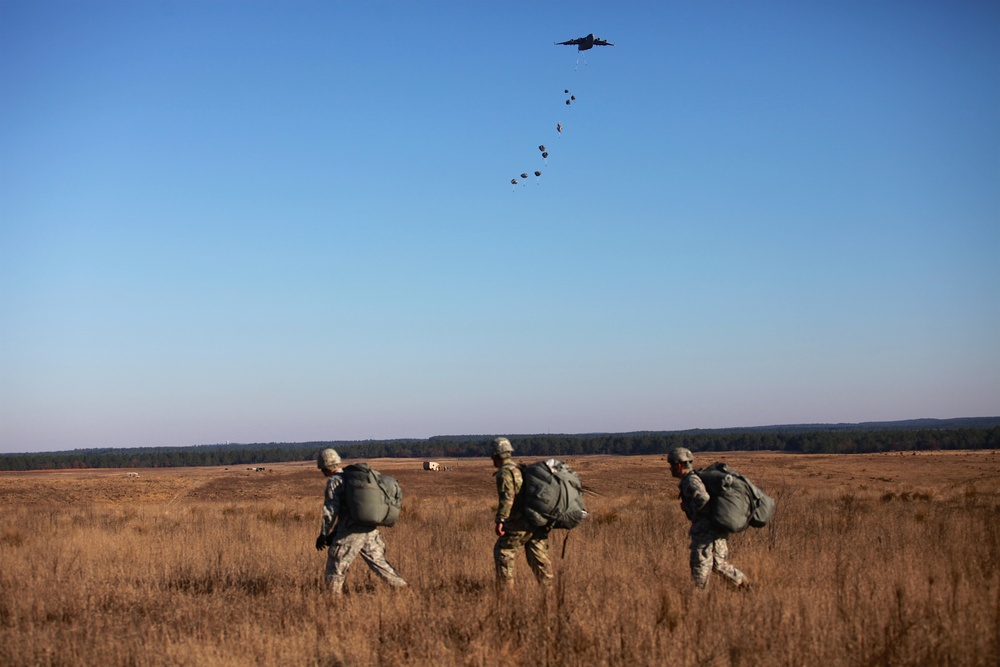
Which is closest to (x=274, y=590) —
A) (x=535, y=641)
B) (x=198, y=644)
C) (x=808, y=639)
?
(x=198, y=644)

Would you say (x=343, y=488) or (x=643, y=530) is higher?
(x=343, y=488)

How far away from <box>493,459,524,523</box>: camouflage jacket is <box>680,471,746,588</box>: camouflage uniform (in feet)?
5.34

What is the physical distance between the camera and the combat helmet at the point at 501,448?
8.91m

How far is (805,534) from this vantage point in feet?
43.4

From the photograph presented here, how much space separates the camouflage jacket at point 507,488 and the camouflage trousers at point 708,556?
1771mm

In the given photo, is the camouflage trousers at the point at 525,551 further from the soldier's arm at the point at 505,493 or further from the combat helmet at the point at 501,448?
the combat helmet at the point at 501,448

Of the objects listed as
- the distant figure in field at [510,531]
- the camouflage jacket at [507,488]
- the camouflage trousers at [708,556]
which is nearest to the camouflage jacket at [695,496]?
the camouflage trousers at [708,556]

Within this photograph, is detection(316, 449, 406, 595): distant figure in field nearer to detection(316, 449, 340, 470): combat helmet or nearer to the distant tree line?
detection(316, 449, 340, 470): combat helmet

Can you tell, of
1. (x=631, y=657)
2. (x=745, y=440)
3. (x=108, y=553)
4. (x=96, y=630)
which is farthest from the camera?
(x=745, y=440)

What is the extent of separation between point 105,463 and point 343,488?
163 meters

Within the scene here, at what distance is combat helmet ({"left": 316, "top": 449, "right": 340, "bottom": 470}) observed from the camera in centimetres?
895

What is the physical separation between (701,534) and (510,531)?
1883 mm

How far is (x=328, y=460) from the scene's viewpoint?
902 cm

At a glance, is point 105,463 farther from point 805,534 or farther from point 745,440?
point 805,534
